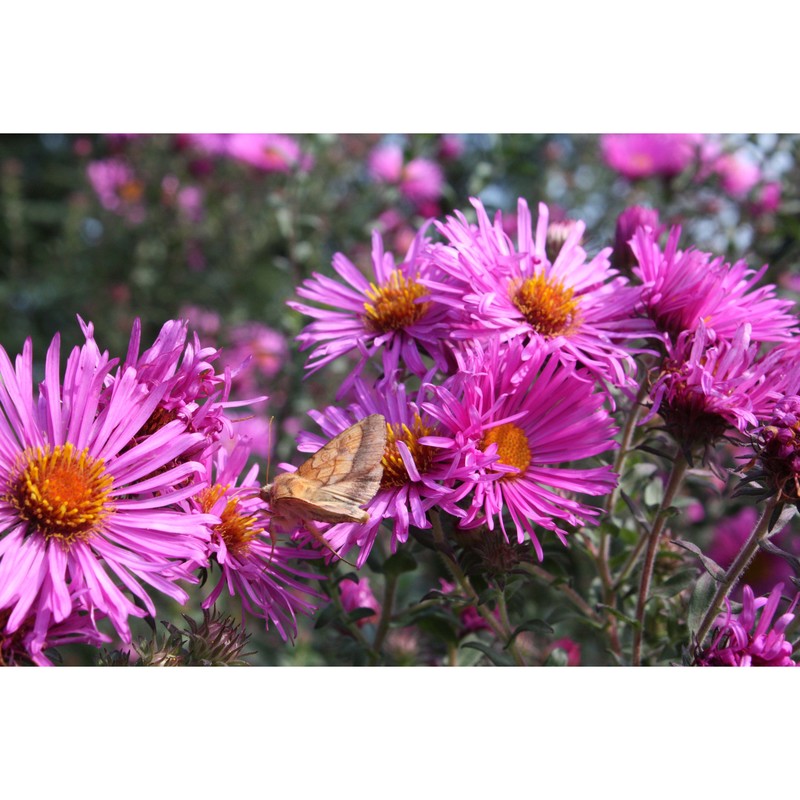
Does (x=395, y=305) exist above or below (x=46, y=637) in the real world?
→ above

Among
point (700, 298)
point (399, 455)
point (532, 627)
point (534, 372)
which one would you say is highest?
point (700, 298)

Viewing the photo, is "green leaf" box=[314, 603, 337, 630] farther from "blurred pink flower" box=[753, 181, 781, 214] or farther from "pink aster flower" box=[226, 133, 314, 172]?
"pink aster flower" box=[226, 133, 314, 172]

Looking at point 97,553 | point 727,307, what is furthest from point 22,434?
point 727,307

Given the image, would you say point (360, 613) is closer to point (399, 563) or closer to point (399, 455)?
point (399, 563)

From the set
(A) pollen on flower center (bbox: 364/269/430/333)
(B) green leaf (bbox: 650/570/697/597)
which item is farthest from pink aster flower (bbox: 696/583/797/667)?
(A) pollen on flower center (bbox: 364/269/430/333)

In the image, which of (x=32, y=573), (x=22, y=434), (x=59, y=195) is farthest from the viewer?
(x=59, y=195)

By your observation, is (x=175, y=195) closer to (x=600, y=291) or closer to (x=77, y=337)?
(x=77, y=337)

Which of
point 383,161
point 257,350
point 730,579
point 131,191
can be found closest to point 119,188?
point 131,191
